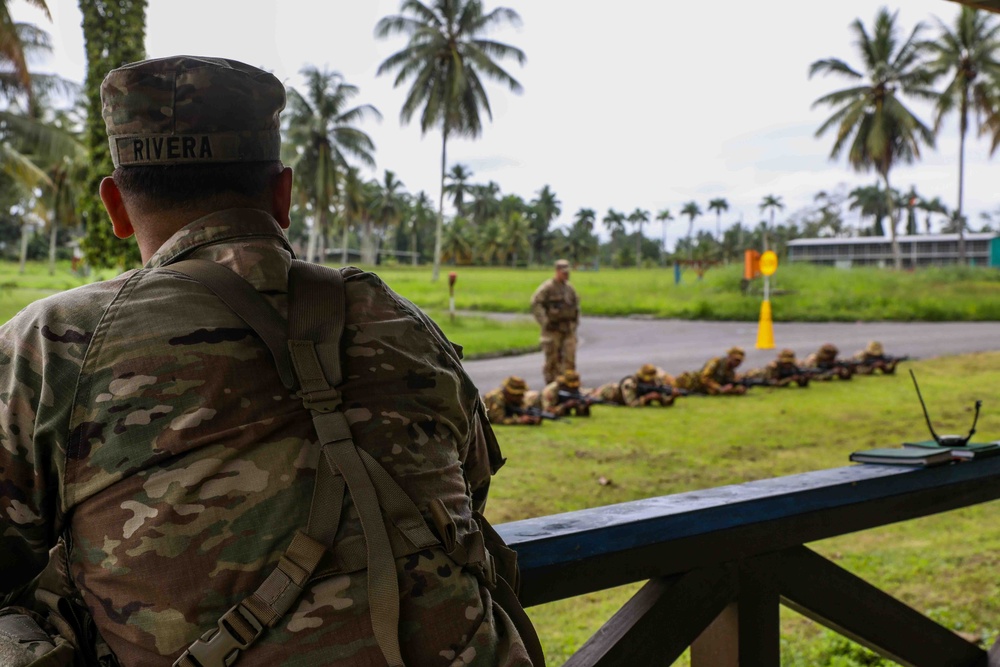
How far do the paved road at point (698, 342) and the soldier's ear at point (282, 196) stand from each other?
923 centimetres

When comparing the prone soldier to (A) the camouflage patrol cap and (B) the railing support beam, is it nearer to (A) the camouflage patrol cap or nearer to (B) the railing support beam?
(B) the railing support beam

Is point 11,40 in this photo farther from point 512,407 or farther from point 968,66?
point 968,66

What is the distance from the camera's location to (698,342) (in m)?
17.4

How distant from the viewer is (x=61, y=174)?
33188 millimetres

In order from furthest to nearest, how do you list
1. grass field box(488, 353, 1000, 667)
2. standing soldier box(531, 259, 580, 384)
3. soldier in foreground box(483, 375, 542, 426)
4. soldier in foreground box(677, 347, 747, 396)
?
soldier in foreground box(677, 347, 747, 396), standing soldier box(531, 259, 580, 384), soldier in foreground box(483, 375, 542, 426), grass field box(488, 353, 1000, 667)

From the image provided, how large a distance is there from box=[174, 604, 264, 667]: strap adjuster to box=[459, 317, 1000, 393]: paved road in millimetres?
9501

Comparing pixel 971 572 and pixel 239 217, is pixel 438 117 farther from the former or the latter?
pixel 239 217

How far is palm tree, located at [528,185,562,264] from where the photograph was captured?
4734cm

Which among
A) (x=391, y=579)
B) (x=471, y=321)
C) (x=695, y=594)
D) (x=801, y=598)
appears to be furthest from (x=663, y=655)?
(x=471, y=321)

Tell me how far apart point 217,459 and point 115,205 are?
418mm

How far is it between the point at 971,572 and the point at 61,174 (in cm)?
3530

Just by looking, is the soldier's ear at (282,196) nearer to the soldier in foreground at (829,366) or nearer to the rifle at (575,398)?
the rifle at (575,398)

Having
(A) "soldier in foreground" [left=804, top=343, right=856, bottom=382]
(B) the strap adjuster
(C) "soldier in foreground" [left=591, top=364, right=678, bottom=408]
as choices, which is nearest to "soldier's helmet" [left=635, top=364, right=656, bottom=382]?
(C) "soldier in foreground" [left=591, top=364, right=678, bottom=408]

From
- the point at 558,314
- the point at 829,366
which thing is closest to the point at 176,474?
the point at 558,314
